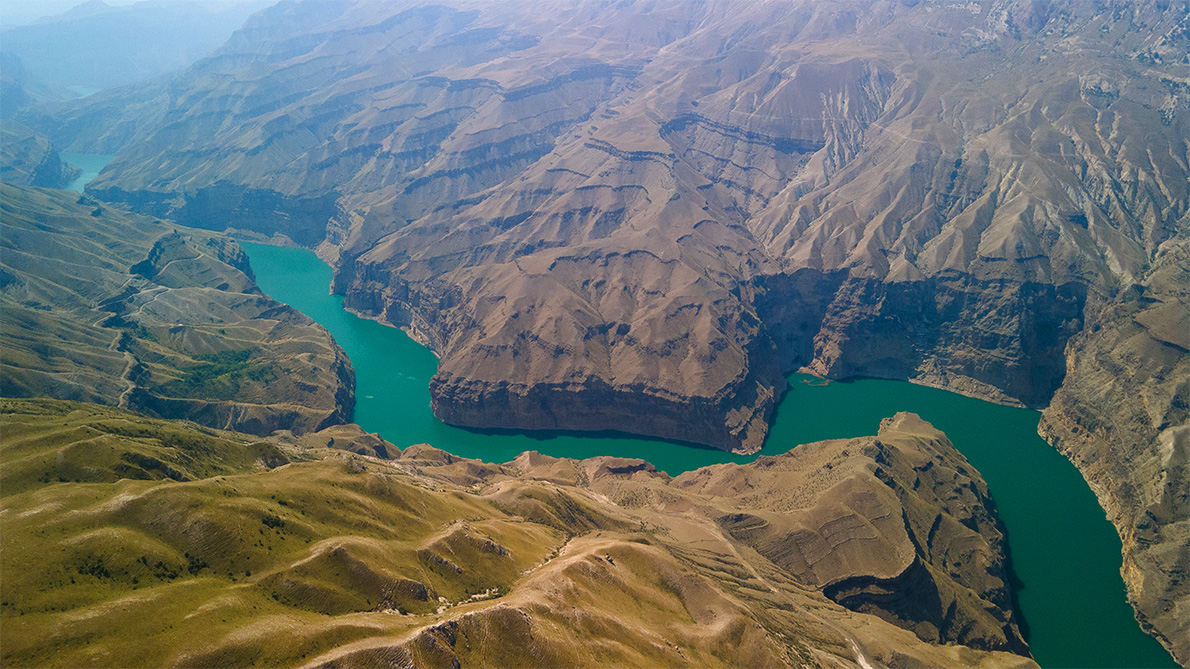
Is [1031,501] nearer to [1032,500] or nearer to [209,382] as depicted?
[1032,500]

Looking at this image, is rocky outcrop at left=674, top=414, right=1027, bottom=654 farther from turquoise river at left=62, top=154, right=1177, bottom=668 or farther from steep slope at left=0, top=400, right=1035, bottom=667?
turquoise river at left=62, top=154, right=1177, bottom=668

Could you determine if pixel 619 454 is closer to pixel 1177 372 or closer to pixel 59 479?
pixel 59 479

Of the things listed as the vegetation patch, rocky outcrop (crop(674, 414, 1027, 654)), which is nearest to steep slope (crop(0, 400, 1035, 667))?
rocky outcrop (crop(674, 414, 1027, 654))

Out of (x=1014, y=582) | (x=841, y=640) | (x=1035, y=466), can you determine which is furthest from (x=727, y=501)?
(x=1035, y=466)

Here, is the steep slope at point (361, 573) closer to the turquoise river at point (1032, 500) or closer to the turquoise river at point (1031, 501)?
the turquoise river at point (1031, 501)

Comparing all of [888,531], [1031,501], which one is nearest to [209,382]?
[888,531]

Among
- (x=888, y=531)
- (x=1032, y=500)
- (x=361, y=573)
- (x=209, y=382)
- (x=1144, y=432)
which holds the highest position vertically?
(x=361, y=573)

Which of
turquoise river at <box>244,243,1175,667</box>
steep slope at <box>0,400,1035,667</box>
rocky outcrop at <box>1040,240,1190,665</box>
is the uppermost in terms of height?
steep slope at <box>0,400,1035,667</box>
